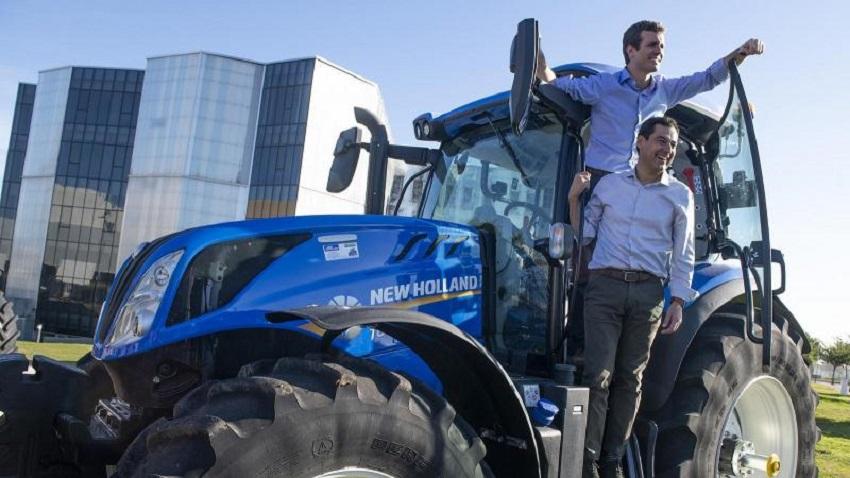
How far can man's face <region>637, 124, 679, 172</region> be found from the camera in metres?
3.39

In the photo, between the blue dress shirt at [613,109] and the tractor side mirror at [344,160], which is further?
the tractor side mirror at [344,160]

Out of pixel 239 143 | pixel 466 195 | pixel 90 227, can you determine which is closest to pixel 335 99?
pixel 239 143

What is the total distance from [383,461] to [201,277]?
1.01 meters

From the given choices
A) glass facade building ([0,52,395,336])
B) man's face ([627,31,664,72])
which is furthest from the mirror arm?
glass facade building ([0,52,395,336])


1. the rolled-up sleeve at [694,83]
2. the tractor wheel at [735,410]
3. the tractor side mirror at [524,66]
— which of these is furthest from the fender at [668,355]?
the tractor side mirror at [524,66]

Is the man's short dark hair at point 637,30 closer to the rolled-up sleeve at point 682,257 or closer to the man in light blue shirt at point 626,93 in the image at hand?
the man in light blue shirt at point 626,93

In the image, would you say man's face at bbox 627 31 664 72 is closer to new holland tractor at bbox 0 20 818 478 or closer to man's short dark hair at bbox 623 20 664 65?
man's short dark hair at bbox 623 20 664 65

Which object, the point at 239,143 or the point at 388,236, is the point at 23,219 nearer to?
the point at 239,143

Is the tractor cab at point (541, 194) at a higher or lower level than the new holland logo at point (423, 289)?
higher

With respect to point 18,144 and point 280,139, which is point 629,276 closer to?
point 280,139

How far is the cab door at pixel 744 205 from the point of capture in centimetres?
361

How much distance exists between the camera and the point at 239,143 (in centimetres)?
4462

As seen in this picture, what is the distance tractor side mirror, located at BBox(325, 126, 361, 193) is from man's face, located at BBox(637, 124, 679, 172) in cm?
168

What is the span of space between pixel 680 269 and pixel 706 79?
1.06m
